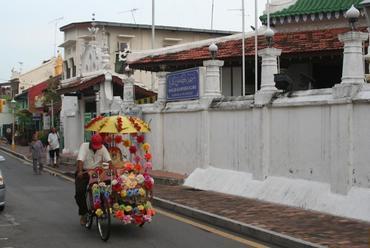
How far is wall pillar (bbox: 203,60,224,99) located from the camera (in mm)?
15391

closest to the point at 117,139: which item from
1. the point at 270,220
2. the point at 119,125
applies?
the point at 119,125

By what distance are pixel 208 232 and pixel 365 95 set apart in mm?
3638

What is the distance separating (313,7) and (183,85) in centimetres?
545

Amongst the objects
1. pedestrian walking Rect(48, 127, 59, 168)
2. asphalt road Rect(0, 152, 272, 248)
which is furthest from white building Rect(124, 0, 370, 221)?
pedestrian walking Rect(48, 127, 59, 168)

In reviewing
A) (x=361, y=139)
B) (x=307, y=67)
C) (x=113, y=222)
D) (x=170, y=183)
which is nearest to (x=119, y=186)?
(x=113, y=222)

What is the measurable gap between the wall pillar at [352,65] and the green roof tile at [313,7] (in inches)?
304

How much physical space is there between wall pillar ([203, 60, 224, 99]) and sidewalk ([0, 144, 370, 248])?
3036mm

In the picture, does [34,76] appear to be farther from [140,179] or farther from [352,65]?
[140,179]

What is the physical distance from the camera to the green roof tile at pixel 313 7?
18125 mm

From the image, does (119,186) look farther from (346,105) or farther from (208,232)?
(346,105)

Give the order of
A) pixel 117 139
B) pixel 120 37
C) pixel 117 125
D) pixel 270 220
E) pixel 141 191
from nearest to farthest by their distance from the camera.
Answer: pixel 141 191
pixel 117 125
pixel 117 139
pixel 270 220
pixel 120 37

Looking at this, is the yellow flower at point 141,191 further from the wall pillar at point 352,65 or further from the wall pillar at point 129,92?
the wall pillar at point 129,92

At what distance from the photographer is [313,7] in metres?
18.9

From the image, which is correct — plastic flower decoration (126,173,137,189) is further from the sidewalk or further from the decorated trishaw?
the sidewalk
